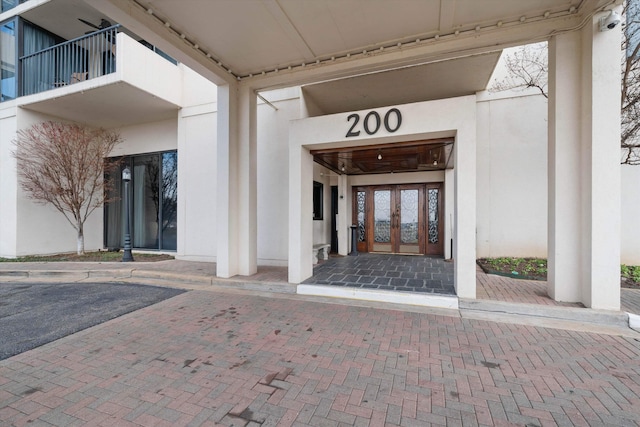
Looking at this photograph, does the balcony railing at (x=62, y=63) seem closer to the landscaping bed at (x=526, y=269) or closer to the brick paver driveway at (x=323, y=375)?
the brick paver driveway at (x=323, y=375)

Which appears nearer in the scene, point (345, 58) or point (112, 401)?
point (112, 401)

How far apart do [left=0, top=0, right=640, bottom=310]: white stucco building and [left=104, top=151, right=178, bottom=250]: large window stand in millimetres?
64

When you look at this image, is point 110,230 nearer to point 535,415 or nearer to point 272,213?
point 272,213

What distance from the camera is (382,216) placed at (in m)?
9.06

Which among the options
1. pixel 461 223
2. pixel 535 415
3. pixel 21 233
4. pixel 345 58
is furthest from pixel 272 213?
pixel 21 233

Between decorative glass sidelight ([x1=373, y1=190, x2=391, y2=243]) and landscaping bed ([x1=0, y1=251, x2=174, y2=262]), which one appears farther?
decorative glass sidelight ([x1=373, y1=190, x2=391, y2=243])

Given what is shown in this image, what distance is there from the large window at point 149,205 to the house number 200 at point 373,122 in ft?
20.9

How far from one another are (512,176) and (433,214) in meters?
2.27

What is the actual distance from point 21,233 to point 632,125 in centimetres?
1529

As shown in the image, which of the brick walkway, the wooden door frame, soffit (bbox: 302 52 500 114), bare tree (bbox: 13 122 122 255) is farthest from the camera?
the wooden door frame

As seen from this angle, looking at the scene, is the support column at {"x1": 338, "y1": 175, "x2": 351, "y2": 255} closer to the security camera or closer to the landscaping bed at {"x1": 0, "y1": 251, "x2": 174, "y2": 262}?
the landscaping bed at {"x1": 0, "y1": 251, "x2": 174, "y2": 262}

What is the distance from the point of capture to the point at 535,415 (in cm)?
201

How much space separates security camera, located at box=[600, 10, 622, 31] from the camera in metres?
3.49

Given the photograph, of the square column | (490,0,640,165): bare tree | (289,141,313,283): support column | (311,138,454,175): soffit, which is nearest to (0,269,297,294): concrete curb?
(289,141,313,283): support column
